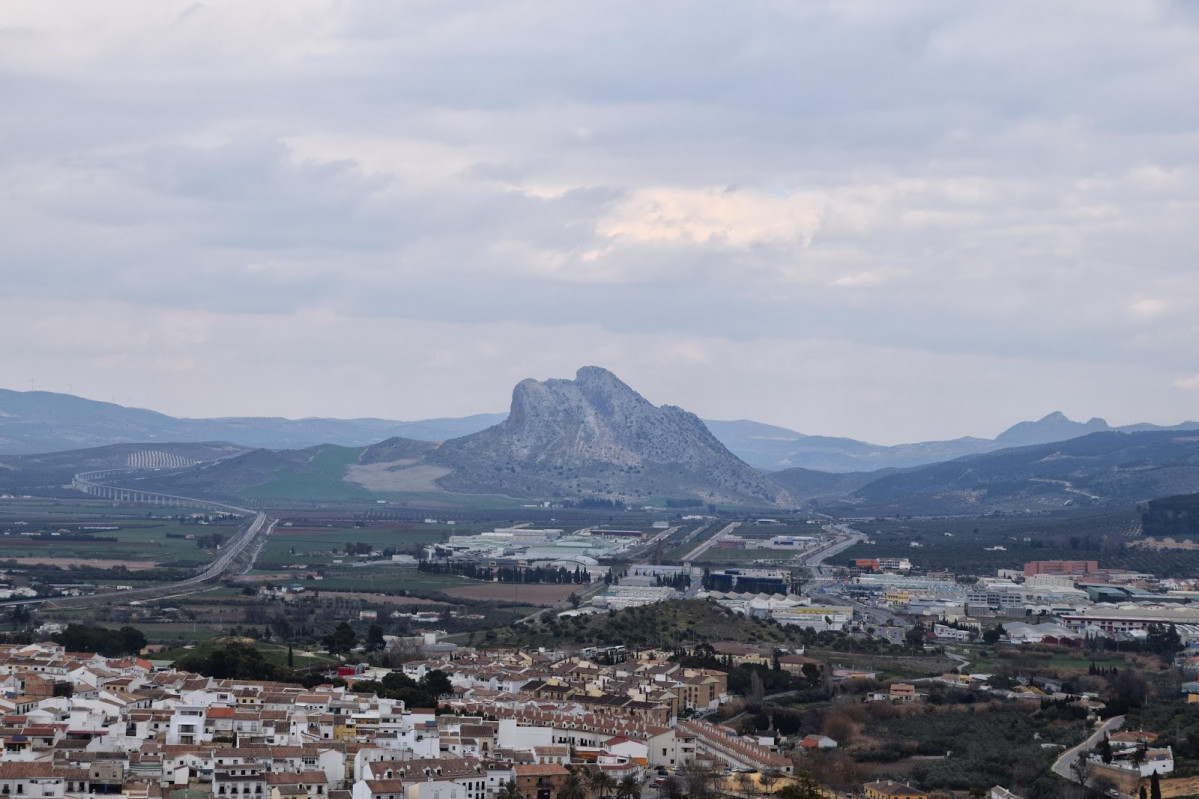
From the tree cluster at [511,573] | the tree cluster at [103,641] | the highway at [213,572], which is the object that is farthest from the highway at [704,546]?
the tree cluster at [103,641]

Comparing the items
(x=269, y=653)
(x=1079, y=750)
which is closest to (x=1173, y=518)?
(x=269, y=653)

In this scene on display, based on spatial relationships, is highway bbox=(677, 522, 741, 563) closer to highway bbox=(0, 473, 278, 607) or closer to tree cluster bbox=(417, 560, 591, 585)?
tree cluster bbox=(417, 560, 591, 585)

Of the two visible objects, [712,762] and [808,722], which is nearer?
[712,762]

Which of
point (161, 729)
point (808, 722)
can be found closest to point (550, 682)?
point (808, 722)

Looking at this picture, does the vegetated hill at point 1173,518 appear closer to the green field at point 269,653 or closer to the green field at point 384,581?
the green field at point 384,581

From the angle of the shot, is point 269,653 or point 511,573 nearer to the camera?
point 269,653

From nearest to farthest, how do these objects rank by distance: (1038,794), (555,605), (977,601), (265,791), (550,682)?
(265,791), (1038,794), (550,682), (555,605), (977,601)

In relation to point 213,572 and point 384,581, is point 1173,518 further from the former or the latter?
point 213,572

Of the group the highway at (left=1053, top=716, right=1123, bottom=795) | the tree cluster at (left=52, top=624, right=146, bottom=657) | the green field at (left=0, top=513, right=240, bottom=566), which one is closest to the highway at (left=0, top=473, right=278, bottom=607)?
the green field at (left=0, top=513, right=240, bottom=566)

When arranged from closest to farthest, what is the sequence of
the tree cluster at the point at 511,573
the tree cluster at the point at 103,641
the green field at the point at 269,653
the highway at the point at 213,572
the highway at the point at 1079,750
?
the highway at the point at 1079,750 < the green field at the point at 269,653 < the tree cluster at the point at 103,641 < the highway at the point at 213,572 < the tree cluster at the point at 511,573

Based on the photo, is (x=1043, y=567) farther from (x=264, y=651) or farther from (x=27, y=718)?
(x=27, y=718)

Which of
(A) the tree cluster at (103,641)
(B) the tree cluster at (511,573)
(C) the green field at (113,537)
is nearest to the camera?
(A) the tree cluster at (103,641)
